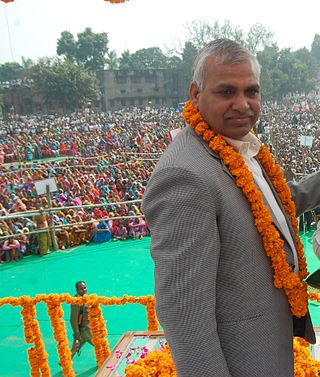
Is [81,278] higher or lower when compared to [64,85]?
lower

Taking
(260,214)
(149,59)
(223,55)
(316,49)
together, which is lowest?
→ (260,214)

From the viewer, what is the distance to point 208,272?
107cm

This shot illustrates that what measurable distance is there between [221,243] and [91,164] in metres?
16.8

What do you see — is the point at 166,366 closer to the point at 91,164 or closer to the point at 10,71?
the point at 91,164

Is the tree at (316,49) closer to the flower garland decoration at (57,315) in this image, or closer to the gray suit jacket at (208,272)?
the flower garland decoration at (57,315)

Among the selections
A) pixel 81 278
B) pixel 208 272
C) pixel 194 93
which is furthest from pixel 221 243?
pixel 81 278

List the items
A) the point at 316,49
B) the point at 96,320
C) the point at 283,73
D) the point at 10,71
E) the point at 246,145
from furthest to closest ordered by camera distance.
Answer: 1. the point at 10,71
2. the point at 316,49
3. the point at 283,73
4. the point at 96,320
5. the point at 246,145

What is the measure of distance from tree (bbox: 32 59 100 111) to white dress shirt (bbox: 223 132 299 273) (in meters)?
22.9

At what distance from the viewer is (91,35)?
87.6ft

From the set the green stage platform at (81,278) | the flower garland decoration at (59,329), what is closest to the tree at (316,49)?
the green stage platform at (81,278)

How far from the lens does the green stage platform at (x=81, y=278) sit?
4789 mm

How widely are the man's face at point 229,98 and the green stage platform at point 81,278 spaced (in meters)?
3.84

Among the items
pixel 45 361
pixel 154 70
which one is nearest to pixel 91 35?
pixel 154 70

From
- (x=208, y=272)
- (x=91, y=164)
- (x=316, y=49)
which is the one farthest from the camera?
(x=316, y=49)
